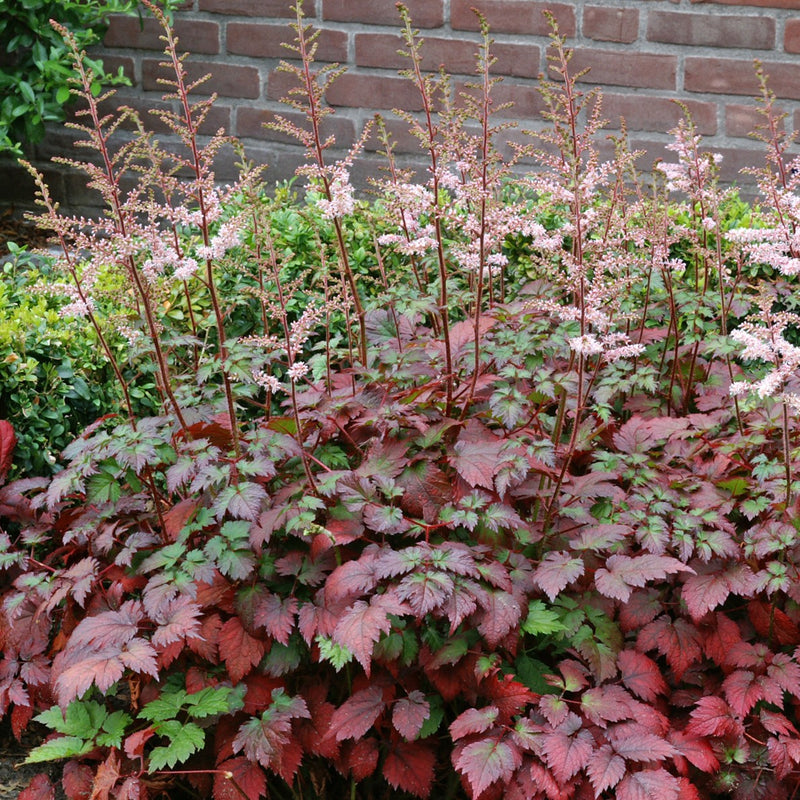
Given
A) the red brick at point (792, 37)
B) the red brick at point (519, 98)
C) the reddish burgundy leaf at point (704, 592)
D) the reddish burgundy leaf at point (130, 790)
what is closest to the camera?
the reddish burgundy leaf at point (130, 790)

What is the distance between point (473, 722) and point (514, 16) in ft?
10.7

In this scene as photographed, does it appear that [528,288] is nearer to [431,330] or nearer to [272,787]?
[431,330]

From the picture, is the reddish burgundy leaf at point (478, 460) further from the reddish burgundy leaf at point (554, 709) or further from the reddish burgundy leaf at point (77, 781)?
the reddish burgundy leaf at point (77, 781)

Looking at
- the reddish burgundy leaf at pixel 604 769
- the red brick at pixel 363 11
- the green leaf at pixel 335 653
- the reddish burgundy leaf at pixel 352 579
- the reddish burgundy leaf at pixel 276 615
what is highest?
the red brick at pixel 363 11

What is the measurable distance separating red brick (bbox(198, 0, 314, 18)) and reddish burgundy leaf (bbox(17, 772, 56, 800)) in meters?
3.37

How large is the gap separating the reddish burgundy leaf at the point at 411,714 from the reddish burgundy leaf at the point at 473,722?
2.6 inches

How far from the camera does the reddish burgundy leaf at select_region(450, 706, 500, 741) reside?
67.5 inches

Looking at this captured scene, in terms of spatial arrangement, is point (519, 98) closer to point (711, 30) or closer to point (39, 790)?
point (711, 30)

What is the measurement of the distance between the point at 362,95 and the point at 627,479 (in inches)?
106

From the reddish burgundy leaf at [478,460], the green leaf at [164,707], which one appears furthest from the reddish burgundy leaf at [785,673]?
the green leaf at [164,707]

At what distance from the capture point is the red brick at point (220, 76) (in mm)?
4305

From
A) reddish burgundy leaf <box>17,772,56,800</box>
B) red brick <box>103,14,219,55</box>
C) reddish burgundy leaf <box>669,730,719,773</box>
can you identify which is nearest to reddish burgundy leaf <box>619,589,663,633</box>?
reddish burgundy leaf <box>669,730,719,773</box>

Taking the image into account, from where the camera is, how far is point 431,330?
8.61 feet

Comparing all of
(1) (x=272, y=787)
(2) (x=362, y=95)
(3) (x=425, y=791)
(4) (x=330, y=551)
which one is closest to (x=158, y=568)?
(4) (x=330, y=551)
